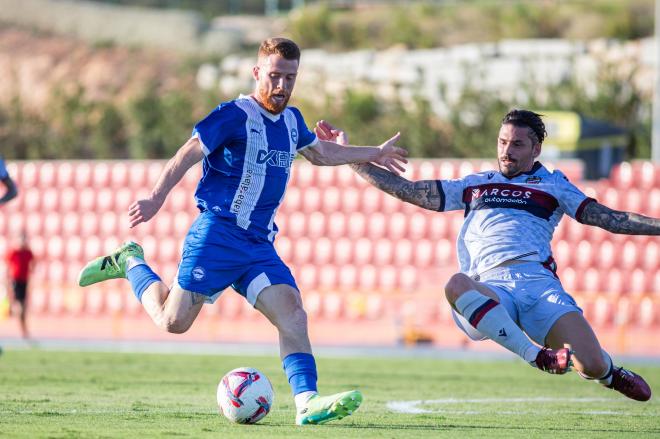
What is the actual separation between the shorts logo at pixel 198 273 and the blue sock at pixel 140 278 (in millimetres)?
652

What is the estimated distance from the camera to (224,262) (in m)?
7.17

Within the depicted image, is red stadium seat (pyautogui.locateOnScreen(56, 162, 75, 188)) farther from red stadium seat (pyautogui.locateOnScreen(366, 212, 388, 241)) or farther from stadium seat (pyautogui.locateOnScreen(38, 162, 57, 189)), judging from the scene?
red stadium seat (pyautogui.locateOnScreen(366, 212, 388, 241))

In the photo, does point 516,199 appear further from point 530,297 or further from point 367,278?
point 367,278

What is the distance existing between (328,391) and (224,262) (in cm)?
376

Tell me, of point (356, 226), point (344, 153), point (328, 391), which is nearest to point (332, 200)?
point (356, 226)

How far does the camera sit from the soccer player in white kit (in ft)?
→ 24.4

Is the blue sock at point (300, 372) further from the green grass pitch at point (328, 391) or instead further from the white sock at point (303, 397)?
the green grass pitch at point (328, 391)

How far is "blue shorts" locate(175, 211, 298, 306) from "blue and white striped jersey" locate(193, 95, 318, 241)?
87 millimetres

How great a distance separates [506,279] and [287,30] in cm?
3943

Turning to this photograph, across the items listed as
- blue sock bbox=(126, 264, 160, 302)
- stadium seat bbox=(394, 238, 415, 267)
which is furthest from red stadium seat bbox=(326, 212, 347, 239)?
blue sock bbox=(126, 264, 160, 302)

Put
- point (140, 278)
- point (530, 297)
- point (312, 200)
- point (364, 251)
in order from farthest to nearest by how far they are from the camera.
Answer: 1. point (312, 200)
2. point (364, 251)
3. point (140, 278)
4. point (530, 297)

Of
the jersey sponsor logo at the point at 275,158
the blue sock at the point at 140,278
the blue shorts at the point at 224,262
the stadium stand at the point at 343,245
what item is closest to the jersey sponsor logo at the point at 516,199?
the jersey sponsor logo at the point at 275,158

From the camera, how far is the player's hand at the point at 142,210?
6.79 meters

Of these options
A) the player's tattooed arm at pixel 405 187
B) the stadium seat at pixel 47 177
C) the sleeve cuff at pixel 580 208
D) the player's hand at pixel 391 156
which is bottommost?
the sleeve cuff at pixel 580 208
